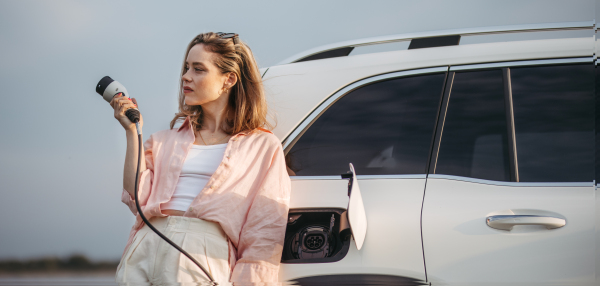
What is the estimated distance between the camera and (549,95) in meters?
1.85

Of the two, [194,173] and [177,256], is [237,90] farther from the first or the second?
[177,256]

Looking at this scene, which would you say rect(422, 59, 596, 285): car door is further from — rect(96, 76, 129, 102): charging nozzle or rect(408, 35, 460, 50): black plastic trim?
rect(96, 76, 129, 102): charging nozzle

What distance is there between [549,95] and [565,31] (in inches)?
15.1

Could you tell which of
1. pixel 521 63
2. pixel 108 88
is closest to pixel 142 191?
pixel 108 88

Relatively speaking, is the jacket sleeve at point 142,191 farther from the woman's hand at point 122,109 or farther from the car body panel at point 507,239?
the car body panel at point 507,239

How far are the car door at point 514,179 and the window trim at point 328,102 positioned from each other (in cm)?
19

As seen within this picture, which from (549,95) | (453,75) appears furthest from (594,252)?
(453,75)

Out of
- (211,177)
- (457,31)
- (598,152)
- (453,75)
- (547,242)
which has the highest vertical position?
(457,31)

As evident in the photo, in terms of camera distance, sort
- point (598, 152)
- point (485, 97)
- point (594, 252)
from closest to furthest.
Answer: point (594, 252), point (598, 152), point (485, 97)

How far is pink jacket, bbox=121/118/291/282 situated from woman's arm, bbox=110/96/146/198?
4cm

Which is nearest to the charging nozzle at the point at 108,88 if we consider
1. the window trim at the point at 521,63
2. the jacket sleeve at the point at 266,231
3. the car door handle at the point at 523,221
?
the jacket sleeve at the point at 266,231

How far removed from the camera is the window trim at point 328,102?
1985 millimetres

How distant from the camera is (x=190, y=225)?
1.81 meters

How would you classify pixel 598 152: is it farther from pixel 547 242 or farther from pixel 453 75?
pixel 453 75
